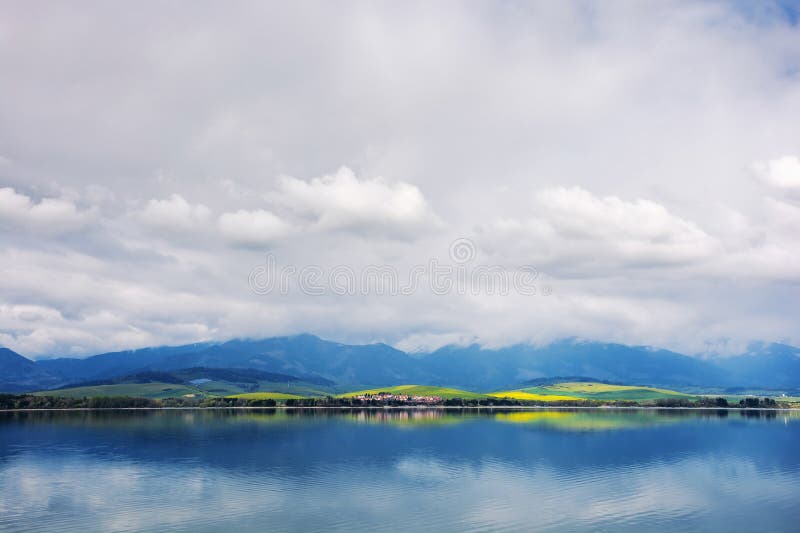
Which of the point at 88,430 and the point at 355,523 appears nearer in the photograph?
the point at 355,523

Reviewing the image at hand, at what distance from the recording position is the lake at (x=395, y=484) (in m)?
51.4

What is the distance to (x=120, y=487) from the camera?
65.8 metres

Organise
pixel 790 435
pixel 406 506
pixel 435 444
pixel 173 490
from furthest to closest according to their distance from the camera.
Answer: pixel 790 435 → pixel 435 444 → pixel 173 490 → pixel 406 506

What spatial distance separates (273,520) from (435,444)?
63777mm

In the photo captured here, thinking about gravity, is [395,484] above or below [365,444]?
above

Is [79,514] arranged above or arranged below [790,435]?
above

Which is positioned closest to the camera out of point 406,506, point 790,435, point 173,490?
point 406,506

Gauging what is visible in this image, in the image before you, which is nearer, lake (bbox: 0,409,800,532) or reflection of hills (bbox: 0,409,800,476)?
lake (bbox: 0,409,800,532)

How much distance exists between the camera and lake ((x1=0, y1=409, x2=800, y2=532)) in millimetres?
51438

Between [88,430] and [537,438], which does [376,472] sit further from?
[88,430]

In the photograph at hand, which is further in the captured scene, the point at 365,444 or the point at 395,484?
the point at 365,444

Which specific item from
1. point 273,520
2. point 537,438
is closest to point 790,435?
point 537,438

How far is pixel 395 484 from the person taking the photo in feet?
223

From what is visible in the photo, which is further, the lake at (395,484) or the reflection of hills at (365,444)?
the reflection of hills at (365,444)
